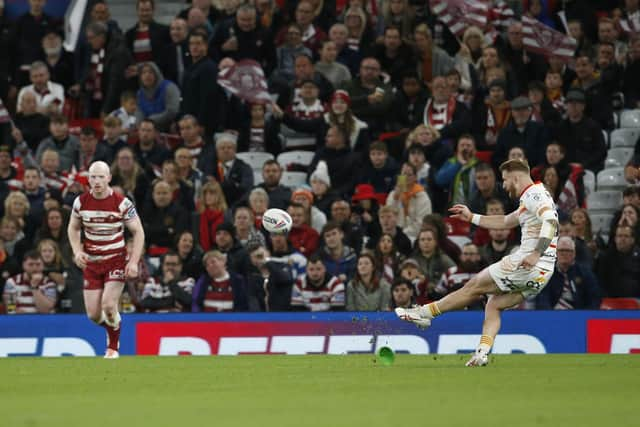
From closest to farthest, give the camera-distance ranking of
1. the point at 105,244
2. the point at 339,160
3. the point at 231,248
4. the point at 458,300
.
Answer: the point at 458,300 → the point at 105,244 → the point at 231,248 → the point at 339,160

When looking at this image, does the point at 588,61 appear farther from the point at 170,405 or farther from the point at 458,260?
the point at 170,405

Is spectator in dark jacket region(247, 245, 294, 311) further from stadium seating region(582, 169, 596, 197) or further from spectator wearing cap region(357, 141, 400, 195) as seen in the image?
stadium seating region(582, 169, 596, 197)

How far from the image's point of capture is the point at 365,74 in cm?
2347

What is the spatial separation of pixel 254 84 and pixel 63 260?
14.6 feet

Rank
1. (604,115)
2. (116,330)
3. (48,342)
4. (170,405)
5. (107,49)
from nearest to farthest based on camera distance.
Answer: (170,405) < (116,330) < (48,342) < (604,115) < (107,49)

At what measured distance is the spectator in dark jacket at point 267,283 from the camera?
66.4ft

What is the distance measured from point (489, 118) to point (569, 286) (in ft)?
13.1

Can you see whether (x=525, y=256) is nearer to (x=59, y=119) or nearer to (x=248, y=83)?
(x=248, y=83)

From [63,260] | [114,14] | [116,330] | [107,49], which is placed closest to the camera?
[116,330]

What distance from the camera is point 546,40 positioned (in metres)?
23.4

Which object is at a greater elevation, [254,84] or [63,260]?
[254,84]

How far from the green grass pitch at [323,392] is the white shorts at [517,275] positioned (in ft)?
2.78

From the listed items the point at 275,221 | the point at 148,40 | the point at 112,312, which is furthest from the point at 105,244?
the point at 148,40

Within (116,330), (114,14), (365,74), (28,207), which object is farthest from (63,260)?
(114,14)
